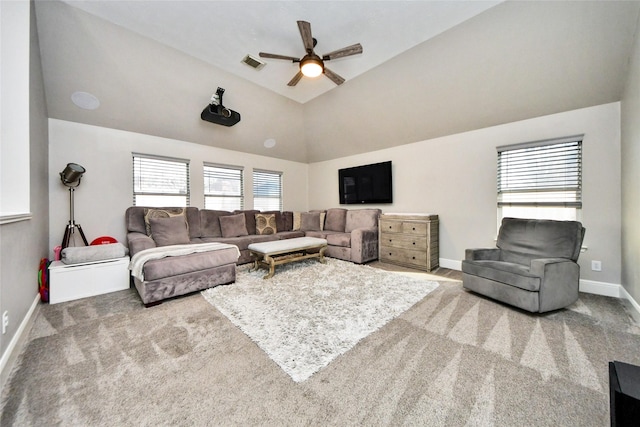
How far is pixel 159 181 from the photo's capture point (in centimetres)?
435

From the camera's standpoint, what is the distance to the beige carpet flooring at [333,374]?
4.00 ft

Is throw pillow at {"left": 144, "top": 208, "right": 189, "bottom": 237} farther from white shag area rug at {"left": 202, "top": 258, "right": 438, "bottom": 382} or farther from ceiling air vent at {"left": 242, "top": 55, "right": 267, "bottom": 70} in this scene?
ceiling air vent at {"left": 242, "top": 55, "right": 267, "bottom": 70}

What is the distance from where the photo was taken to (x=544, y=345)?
180 cm

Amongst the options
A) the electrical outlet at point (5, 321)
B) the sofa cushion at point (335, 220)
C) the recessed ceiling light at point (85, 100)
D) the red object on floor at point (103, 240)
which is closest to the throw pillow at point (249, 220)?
the sofa cushion at point (335, 220)

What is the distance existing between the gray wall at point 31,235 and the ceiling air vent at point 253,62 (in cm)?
208

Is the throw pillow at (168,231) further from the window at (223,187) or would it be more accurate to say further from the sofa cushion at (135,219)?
the window at (223,187)

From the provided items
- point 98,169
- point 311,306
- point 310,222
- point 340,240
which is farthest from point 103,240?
point 340,240

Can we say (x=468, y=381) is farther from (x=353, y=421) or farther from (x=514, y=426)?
(x=353, y=421)

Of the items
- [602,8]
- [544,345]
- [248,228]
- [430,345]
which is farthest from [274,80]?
[544,345]

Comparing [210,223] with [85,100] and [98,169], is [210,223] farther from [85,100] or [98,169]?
[85,100]

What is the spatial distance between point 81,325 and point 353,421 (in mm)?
2538

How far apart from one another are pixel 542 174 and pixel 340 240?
10.5ft

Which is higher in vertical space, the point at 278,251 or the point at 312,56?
the point at 312,56

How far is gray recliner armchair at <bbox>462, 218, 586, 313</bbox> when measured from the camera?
89.2 inches
